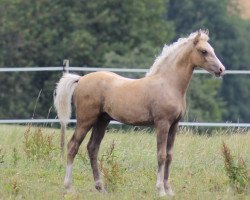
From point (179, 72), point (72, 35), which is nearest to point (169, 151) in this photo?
point (179, 72)

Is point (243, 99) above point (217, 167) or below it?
below

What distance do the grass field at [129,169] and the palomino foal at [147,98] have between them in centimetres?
35

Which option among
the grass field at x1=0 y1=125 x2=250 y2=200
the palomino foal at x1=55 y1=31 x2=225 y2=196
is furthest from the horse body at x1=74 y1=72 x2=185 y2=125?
the grass field at x1=0 y1=125 x2=250 y2=200

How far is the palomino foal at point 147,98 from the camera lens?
Result: 1041 centimetres

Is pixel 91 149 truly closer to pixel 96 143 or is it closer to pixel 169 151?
pixel 96 143

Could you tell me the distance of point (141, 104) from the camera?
34.7 feet

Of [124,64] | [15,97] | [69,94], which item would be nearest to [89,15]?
[124,64]

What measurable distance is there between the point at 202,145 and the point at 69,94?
3.40 metres

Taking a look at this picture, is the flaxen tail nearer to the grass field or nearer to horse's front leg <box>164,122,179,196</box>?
the grass field

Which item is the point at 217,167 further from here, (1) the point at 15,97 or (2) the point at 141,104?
(1) the point at 15,97

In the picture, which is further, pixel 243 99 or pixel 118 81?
pixel 243 99

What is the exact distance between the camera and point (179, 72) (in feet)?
34.8

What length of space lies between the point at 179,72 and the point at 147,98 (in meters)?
0.49

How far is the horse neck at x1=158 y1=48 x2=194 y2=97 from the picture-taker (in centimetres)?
1054
